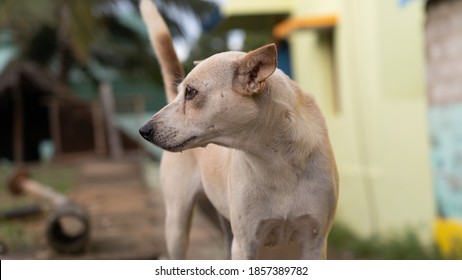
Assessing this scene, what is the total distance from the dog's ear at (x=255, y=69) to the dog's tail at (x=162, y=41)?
594 millimetres

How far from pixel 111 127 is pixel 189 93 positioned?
45.6 ft

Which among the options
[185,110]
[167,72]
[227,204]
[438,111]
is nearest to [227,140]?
[185,110]

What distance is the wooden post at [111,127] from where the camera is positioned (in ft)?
52.0

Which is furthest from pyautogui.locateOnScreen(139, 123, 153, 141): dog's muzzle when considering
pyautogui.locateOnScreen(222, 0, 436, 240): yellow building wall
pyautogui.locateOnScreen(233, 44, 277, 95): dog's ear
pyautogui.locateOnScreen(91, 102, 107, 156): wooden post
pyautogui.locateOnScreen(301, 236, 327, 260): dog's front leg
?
pyautogui.locateOnScreen(91, 102, 107, 156): wooden post

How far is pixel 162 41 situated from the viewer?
3.07 meters

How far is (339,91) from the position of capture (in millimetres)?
7547

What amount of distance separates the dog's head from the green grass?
16.2 feet

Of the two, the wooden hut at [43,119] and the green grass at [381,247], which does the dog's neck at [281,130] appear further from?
the wooden hut at [43,119]

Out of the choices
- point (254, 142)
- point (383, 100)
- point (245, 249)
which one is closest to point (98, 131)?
point (383, 100)

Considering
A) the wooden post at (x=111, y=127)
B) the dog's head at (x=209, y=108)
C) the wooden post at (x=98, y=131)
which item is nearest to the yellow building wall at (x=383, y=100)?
the dog's head at (x=209, y=108)

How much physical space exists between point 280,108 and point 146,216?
6.10m

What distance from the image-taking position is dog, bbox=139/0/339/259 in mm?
2461
